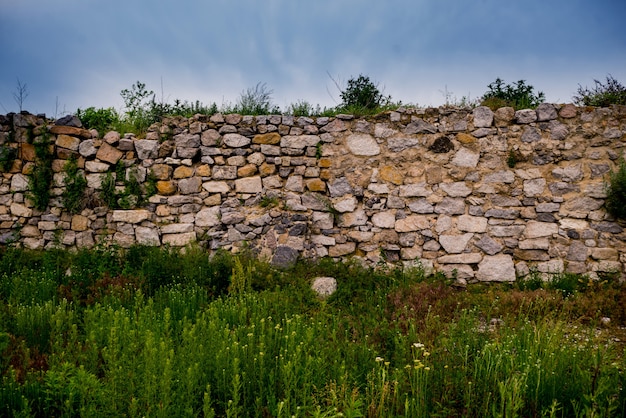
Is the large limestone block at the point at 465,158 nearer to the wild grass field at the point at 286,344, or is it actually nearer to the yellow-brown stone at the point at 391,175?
the yellow-brown stone at the point at 391,175

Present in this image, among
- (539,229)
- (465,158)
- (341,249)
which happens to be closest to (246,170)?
(341,249)

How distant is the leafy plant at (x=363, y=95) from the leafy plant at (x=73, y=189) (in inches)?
215

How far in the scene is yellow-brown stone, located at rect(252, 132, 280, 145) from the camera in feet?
27.8

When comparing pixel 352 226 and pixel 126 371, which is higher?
pixel 352 226

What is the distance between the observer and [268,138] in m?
8.47

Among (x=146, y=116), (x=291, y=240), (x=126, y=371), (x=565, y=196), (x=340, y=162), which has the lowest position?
(x=126, y=371)

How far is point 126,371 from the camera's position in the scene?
10.7 ft

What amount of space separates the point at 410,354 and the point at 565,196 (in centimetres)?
529

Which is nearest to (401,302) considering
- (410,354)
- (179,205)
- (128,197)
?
(410,354)

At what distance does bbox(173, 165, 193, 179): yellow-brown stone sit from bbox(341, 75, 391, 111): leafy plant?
3.42m

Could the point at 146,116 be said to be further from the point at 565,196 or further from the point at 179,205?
the point at 565,196

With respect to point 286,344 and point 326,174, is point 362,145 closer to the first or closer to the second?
point 326,174

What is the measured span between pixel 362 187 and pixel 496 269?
286 centimetres

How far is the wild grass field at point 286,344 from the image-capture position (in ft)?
10.5
